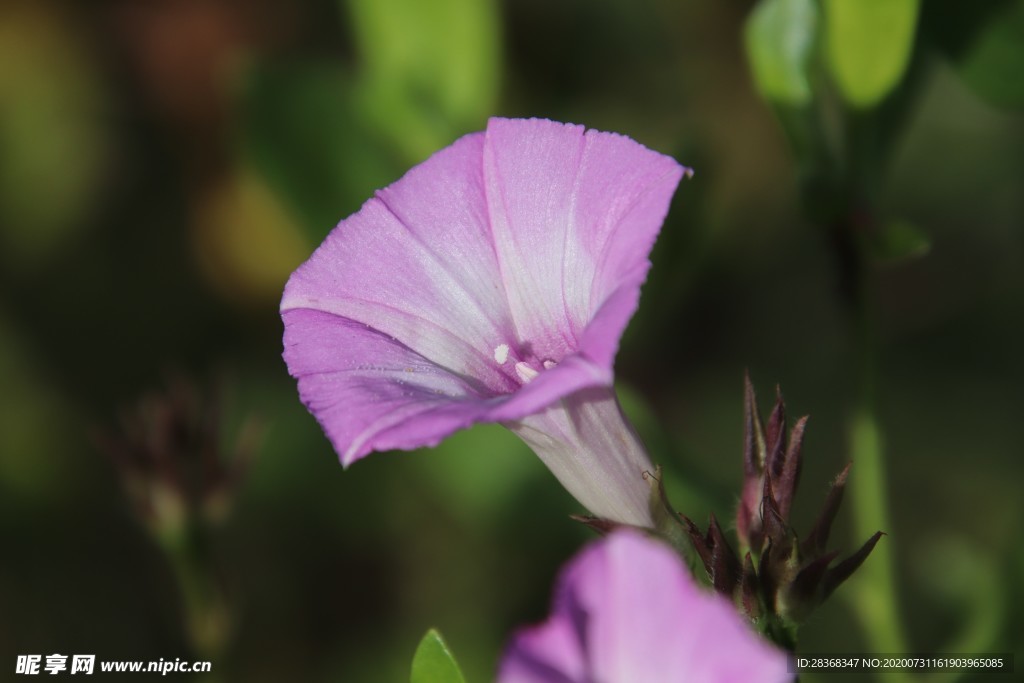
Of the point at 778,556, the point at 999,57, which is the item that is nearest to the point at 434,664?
the point at 778,556

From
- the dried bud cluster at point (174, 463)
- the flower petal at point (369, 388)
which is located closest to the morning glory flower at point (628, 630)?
the flower petal at point (369, 388)

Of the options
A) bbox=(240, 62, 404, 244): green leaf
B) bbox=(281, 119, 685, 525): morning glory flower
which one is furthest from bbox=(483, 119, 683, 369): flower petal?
bbox=(240, 62, 404, 244): green leaf

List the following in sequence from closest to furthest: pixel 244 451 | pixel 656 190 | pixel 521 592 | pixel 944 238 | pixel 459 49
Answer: pixel 656 190 < pixel 244 451 < pixel 459 49 < pixel 521 592 < pixel 944 238

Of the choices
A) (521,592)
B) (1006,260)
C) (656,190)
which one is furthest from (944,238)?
(656,190)

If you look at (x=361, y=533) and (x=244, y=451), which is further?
(x=361, y=533)

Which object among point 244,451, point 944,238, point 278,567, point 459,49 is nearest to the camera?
point 244,451

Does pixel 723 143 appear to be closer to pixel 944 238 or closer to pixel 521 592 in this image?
pixel 944 238

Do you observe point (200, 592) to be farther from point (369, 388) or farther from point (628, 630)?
point (628, 630)
